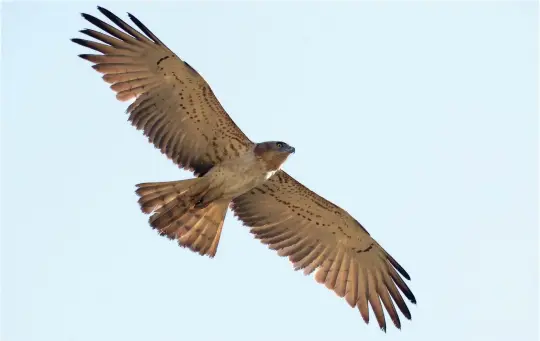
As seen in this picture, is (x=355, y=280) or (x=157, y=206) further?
(x=355, y=280)

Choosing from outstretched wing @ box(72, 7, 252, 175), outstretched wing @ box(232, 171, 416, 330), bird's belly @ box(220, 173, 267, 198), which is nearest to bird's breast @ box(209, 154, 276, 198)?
bird's belly @ box(220, 173, 267, 198)

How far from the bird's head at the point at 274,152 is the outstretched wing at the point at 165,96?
1.32ft

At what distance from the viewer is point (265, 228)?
14836mm

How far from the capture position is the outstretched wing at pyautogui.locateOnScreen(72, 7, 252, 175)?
13797 mm

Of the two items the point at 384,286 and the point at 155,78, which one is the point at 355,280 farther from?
the point at 155,78

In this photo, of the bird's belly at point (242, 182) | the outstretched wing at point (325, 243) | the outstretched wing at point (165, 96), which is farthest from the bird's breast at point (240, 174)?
the outstretched wing at point (325, 243)

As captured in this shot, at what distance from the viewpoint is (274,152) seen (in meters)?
13.7

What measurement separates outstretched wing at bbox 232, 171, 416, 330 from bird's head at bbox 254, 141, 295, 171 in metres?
0.81

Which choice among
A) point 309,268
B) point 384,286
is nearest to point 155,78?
point 309,268

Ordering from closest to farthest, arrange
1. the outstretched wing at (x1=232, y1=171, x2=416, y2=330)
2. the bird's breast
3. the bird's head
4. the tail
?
1. the tail
2. the bird's head
3. the bird's breast
4. the outstretched wing at (x1=232, y1=171, x2=416, y2=330)

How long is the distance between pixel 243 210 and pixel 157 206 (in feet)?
5.51

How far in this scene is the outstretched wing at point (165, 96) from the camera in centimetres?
1380

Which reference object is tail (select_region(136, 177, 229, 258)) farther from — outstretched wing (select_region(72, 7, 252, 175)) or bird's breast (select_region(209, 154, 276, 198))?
outstretched wing (select_region(72, 7, 252, 175))

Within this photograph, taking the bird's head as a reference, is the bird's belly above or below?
below
